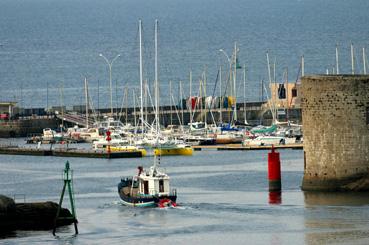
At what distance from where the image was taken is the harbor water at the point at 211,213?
44.8 meters

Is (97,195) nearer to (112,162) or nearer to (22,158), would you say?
(112,162)

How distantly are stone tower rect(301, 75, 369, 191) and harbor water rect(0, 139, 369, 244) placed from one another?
74 centimetres

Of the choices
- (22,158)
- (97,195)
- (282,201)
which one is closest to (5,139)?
(22,158)

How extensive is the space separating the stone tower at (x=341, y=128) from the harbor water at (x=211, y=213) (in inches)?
29.1

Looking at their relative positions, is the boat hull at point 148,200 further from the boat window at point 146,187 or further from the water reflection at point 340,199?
the water reflection at point 340,199

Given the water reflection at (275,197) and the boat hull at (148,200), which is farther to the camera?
the water reflection at (275,197)

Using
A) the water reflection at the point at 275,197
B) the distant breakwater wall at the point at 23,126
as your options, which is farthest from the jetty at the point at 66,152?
the water reflection at the point at 275,197

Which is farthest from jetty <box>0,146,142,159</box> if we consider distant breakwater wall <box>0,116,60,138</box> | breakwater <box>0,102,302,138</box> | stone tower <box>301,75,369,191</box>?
stone tower <box>301,75,369,191</box>

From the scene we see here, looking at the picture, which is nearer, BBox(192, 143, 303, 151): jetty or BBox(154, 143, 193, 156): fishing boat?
BBox(154, 143, 193, 156): fishing boat

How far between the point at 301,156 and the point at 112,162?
9549mm

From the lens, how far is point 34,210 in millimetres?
46875

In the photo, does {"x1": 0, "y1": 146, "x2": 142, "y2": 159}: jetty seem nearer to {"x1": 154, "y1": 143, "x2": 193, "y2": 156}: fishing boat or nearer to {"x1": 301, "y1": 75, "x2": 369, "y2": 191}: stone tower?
{"x1": 154, "y1": 143, "x2": 193, "y2": 156}: fishing boat

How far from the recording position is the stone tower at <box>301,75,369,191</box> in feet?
164

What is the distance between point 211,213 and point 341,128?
5051 mm
